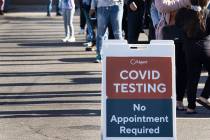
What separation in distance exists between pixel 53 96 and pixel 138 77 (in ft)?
14.8

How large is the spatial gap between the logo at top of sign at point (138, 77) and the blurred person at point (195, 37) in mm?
2566

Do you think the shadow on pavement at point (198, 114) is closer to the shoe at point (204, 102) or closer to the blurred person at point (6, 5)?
the shoe at point (204, 102)

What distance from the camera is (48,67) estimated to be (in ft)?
47.1

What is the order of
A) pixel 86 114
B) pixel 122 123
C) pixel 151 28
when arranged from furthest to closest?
pixel 151 28, pixel 86 114, pixel 122 123

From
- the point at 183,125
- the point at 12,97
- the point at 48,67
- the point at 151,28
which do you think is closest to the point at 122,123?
the point at 183,125

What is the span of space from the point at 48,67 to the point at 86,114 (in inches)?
194

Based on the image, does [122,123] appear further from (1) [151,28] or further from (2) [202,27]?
(1) [151,28]

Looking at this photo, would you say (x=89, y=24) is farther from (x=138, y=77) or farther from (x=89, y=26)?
(x=138, y=77)

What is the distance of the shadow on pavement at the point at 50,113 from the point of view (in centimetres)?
951

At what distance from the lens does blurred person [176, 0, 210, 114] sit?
29.7ft

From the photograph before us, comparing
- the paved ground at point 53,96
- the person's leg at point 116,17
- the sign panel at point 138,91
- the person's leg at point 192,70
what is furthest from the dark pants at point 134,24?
the sign panel at point 138,91

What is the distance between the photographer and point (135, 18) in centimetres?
1263

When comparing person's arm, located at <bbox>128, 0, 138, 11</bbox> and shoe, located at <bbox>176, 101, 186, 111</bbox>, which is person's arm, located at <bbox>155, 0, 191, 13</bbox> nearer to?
shoe, located at <bbox>176, 101, 186, 111</bbox>

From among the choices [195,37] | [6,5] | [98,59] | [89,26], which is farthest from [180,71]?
[6,5]
